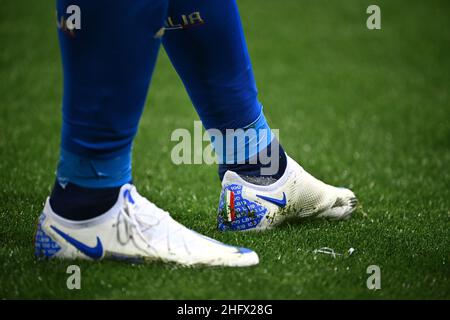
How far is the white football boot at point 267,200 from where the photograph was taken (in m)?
2.62

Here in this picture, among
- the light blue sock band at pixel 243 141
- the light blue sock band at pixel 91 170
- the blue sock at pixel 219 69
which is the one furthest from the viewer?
the light blue sock band at pixel 243 141

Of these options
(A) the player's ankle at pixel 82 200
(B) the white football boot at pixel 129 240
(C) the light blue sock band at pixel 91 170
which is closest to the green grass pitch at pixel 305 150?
(B) the white football boot at pixel 129 240

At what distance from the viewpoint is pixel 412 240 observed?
2600 mm

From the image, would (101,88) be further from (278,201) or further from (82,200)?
(278,201)

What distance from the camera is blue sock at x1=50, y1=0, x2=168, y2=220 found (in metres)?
1.87

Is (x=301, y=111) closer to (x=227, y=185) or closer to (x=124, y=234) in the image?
(x=227, y=185)

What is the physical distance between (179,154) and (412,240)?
262 cm

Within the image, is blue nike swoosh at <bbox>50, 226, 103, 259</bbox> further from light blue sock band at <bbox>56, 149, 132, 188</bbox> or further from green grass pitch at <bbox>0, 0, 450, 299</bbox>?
light blue sock band at <bbox>56, 149, 132, 188</bbox>

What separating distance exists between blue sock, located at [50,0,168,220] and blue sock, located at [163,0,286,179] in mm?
341

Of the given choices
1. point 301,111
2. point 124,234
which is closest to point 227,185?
point 124,234

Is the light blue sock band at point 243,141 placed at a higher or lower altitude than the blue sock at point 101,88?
lower

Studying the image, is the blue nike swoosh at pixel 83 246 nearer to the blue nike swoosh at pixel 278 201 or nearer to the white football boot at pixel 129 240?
the white football boot at pixel 129 240

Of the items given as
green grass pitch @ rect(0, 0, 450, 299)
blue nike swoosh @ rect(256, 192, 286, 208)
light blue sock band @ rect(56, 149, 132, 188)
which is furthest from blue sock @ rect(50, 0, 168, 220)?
blue nike swoosh @ rect(256, 192, 286, 208)

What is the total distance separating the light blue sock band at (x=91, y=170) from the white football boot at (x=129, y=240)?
64 mm
